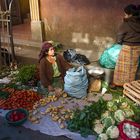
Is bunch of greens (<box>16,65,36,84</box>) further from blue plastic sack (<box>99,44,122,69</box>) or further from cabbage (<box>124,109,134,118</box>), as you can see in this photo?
cabbage (<box>124,109,134,118</box>)

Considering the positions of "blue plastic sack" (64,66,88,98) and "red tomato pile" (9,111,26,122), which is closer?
"red tomato pile" (9,111,26,122)

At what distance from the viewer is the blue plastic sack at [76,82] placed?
19.0 feet

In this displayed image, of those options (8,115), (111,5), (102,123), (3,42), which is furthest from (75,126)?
(3,42)

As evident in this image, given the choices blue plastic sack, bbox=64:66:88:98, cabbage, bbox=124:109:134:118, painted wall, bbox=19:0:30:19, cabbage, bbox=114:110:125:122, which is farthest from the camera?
painted wall, bbox=19:0:30:19

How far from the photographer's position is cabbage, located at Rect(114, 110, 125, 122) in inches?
187

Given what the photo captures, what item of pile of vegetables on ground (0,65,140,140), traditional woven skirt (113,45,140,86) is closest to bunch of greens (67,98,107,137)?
pile of vegetables on ground (0,65,140,140)

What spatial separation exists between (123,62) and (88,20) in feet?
6.73

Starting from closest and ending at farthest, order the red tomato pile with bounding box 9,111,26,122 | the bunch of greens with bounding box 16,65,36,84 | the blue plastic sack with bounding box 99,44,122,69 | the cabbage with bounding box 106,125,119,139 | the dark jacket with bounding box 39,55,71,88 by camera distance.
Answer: the cabbage with bounding box 106,125,119,139 → the red tomato pile with bounding box 9,111,26,122 → the dark jacket with bounding box 39,55,71,88 → the blue plastic sack with bounding box 99,44,122,69 → the bunch of greens with bounding box 16,65,36,84

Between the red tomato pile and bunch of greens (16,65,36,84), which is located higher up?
bunch of greens (16,65,36,84)

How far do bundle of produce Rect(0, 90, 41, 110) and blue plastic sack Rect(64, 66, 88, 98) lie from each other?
69 cm

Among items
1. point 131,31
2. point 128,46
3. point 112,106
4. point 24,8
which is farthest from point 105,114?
point 24,8

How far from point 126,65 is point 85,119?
178 centimetres

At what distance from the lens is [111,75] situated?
633cm

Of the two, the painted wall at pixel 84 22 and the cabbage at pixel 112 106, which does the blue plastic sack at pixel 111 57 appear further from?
the cabbage at pixel 112 106
